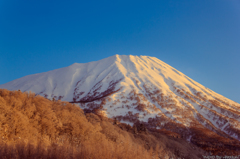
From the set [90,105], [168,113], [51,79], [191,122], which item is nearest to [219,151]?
[191,122]

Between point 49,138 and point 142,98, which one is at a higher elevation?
point 142,98

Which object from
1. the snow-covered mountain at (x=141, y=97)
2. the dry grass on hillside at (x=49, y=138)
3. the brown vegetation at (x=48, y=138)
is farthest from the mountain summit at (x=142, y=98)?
the dry grass on hillside at (x=49, y=138)

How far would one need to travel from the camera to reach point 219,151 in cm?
4712

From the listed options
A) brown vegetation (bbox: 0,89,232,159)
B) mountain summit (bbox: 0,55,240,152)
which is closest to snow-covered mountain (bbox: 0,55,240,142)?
mountain summit (bbox: 0,55,240,152)

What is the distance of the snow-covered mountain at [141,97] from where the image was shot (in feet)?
238

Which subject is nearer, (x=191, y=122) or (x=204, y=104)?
(x=191, y=122)

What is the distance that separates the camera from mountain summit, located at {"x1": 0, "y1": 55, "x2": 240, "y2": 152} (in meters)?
71.7

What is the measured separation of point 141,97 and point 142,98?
0.96 metres

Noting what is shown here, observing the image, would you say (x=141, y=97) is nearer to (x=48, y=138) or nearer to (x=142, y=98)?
(x=142, y=98)

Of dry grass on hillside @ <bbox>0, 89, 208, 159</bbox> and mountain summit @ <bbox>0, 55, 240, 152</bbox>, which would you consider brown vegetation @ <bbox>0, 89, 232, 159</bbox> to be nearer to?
dry grass on hillside @ <bbox>0, 89, 208, 159</bbox>

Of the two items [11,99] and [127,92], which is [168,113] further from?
[11,99]

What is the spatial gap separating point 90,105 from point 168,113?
39.6m

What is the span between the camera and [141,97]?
296 feet

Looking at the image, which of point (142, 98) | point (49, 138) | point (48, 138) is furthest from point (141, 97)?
point (48, 138)
